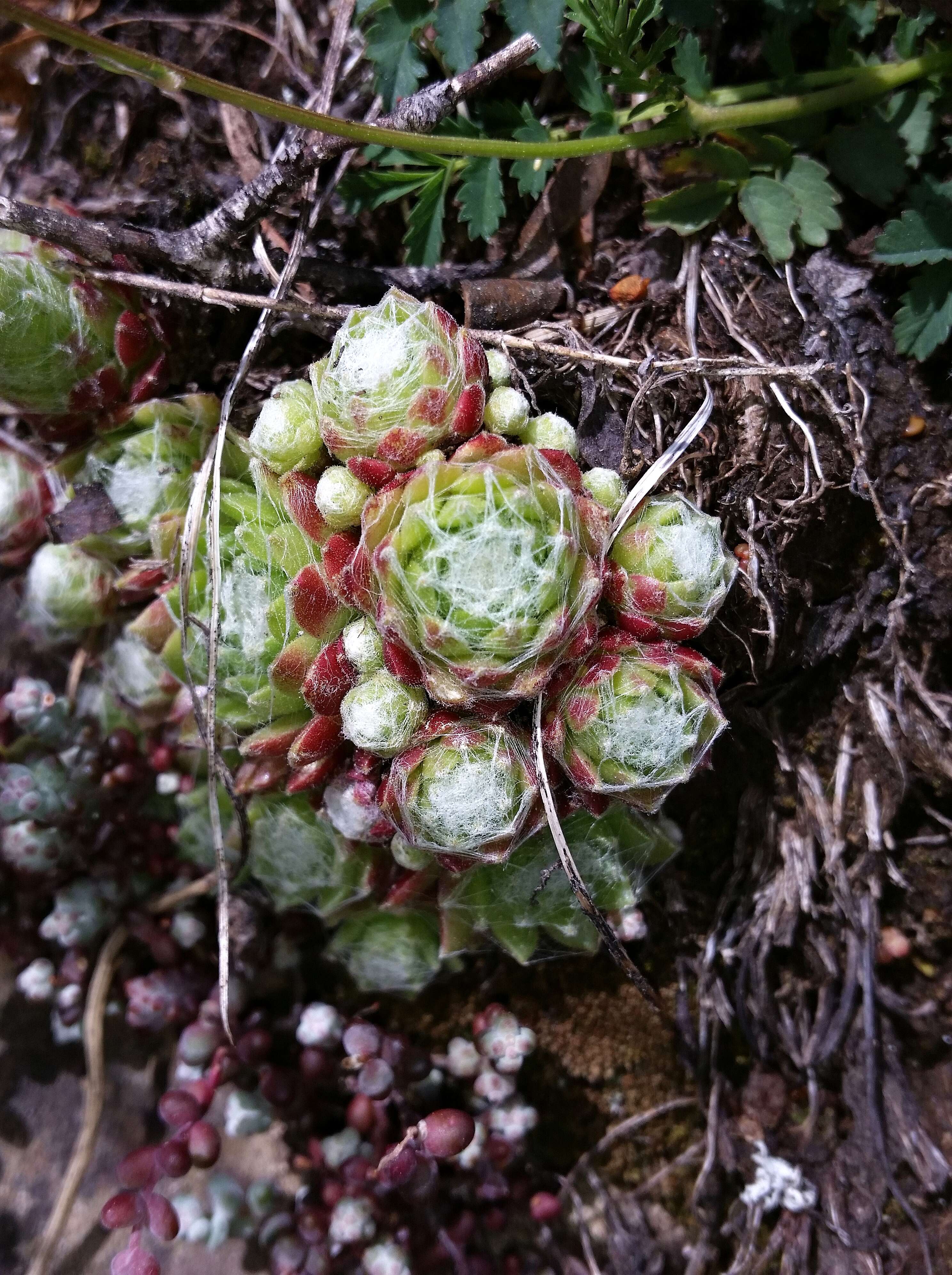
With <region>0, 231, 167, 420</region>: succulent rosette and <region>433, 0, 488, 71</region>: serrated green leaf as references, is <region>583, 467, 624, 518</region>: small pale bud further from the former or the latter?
<region>0, 231, 167, 420</region>: succulent rosette

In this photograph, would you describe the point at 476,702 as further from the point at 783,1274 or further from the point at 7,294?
the point at 783,1274

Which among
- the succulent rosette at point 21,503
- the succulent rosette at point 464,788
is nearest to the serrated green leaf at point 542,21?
the succulent rosette at point 464,788

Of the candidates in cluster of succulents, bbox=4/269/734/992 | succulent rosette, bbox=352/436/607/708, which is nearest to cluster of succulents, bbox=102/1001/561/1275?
cluster of succulents, bbox=4/269/734/992

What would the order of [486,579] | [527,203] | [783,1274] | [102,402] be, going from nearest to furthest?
[486,579]
[102,402]
[527,203]
[783,1274]

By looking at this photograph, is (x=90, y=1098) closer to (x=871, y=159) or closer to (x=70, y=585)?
(x=70, y=585)

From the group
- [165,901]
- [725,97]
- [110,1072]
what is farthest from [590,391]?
[110,1072]

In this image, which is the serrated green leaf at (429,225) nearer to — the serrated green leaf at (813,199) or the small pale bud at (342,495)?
the small pale bud at (342,495)

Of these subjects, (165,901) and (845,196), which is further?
(165,901)

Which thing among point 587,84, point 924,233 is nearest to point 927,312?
point 924,233
